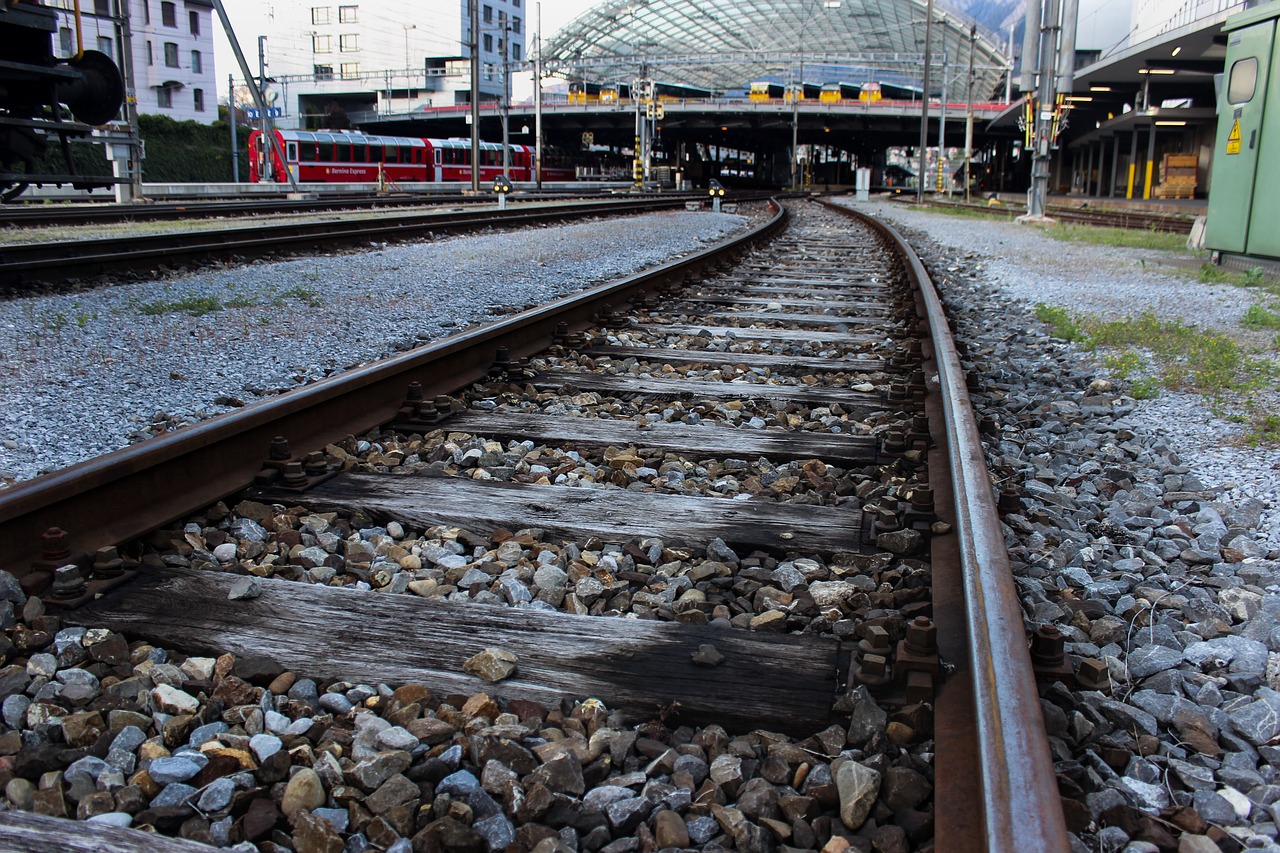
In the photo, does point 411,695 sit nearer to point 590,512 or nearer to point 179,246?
point 590,512

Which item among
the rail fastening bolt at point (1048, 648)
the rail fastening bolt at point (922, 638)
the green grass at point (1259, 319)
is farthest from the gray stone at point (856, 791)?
the green grass at point (1259, 319)

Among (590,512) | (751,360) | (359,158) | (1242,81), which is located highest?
(359,158)

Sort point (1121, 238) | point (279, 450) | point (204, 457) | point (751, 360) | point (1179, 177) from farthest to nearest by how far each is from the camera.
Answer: point (1179, 177) < point (1121, 238) < point (751, 360) < point (279, 450) < point (204, 457)

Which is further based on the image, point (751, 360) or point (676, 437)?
point (751, 360)

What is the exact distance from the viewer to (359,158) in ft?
137

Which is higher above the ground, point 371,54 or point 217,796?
point 371,54

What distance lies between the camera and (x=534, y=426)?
402 cm

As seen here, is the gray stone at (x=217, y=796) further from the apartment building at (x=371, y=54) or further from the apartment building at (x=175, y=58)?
the apartment building at (x=371, y=54)

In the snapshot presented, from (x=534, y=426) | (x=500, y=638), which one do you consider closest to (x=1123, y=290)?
(x=534, y=426)

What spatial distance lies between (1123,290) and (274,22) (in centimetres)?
9436

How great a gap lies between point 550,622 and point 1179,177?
4063 centimetres

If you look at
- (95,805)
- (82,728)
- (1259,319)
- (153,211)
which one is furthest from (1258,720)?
(153,211)

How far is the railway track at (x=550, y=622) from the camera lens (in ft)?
5.59

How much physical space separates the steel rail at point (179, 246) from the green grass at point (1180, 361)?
8063 millimetres
